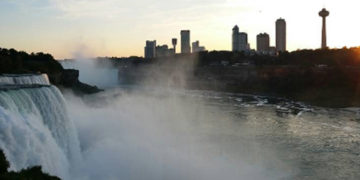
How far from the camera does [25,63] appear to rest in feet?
159

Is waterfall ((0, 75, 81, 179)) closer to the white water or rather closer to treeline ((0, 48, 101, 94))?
the white water

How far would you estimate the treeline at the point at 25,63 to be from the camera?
127ft

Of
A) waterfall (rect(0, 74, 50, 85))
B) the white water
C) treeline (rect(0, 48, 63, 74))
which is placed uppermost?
treeline (rect(0, 48, 63, 74))

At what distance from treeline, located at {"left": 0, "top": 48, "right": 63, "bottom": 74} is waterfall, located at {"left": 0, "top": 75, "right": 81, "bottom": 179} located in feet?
64.3

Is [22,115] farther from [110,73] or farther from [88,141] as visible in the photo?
[110,73]

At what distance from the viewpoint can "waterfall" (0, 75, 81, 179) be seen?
42.8 ft

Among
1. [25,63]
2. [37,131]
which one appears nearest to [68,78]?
[25,63]

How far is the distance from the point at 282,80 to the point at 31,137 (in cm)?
6810

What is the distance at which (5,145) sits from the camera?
41.4 feet

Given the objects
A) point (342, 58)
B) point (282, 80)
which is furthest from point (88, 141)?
point (342, 58)

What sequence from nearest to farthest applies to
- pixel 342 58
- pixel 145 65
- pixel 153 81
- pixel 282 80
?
pixel 282 80, pixel 342 58, pixel 153 81, pixel 145 65

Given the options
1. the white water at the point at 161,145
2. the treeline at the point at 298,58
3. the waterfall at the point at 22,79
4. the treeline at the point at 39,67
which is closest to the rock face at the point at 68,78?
the treeline at the point at 39,67

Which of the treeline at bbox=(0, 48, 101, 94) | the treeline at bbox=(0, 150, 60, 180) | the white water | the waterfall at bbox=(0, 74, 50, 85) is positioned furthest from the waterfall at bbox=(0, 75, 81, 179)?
the treeline at bbox=(0, 48, 101, 94)

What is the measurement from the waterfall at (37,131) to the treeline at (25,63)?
1959 centimetres
